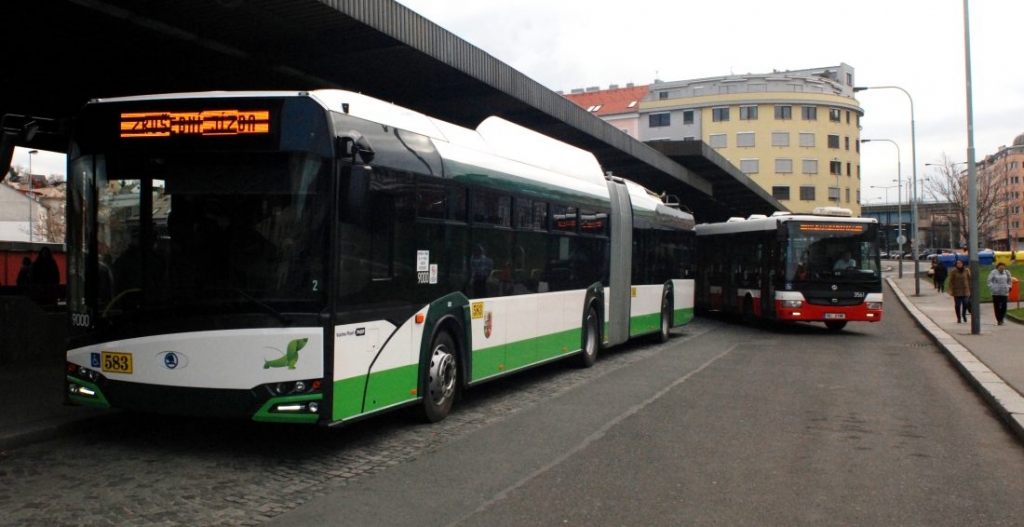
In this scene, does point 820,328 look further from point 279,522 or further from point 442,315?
point 279,522

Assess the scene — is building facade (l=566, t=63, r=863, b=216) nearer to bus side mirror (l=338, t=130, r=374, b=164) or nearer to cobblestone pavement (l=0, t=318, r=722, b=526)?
cobblestone pavement (l=0, t=318, r=722, b=526)

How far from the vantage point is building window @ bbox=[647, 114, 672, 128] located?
313 ft

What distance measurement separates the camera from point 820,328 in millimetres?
23922

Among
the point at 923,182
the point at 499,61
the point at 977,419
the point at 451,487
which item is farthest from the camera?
the point at 923,182

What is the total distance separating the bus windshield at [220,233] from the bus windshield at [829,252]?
616 inches

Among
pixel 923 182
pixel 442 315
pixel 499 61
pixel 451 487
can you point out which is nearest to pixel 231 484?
pixel 451 487

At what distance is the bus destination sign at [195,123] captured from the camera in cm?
696

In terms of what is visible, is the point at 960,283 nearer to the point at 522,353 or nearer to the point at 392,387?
the point at 522,353

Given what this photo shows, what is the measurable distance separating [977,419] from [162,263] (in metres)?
8.63

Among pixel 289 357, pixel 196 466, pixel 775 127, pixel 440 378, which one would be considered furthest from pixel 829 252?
pixel 775 127

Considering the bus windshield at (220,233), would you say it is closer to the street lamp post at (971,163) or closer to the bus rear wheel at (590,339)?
the bus rear wheel at (590,339)

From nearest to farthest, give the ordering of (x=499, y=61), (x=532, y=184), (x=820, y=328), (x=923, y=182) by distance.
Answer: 1. (x=532, y=184)
2. (x=499, y=61)
3. (x=820, y=328)
4. (x=923, y=182)

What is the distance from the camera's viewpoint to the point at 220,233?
695 cm

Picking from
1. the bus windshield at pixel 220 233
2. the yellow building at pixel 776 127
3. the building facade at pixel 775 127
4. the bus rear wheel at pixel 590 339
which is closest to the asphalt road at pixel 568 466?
the bus windshield at pixel 220 233
